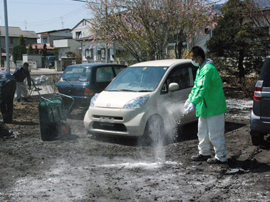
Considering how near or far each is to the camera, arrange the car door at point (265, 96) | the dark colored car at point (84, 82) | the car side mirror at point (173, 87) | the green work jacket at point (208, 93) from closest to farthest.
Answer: the green work jacket at point (208, 93) → the car door at point (265, 96) → the car side mirror at point (173, 87) → the dark colored car at point (84, 82)

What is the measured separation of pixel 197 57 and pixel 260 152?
7.30 ft

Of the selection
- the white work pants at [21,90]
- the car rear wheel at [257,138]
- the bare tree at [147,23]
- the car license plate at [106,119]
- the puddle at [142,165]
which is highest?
the bare tree at [147,23]

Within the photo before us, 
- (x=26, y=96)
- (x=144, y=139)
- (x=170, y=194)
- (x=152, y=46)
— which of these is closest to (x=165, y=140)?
(x=144, y=139)

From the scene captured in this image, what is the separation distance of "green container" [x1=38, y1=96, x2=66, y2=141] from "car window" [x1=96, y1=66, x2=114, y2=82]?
9.20 feet

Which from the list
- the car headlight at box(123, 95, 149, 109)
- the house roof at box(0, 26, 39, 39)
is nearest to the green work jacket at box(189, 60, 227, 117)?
the car headlight at box(123, 95, 149, 109)

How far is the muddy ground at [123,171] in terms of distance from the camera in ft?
A: 14.2

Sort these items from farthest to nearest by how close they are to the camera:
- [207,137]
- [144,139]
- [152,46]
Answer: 1. [152,46]
2. [144,139]
3. [207,137]

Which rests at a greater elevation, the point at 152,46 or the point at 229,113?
the point at 152,46

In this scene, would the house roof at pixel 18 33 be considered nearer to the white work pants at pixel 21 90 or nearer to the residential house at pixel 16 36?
the residential house at pixel 16 36

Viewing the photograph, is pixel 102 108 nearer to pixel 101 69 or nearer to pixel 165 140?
pixel 165 140

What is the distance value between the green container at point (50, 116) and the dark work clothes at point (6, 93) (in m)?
2.23

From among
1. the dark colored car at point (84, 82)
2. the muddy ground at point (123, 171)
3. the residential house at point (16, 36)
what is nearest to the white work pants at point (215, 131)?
the muddy ground at point (123, 171)

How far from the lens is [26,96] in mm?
13555

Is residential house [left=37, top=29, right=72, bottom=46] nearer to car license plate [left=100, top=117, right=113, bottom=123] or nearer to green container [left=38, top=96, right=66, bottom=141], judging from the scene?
green container [left=38, top=96, right=66, bottom=141]
